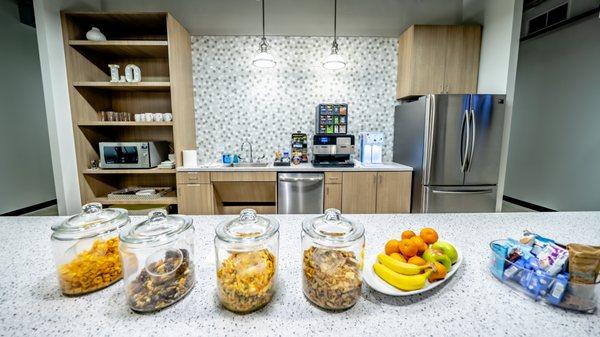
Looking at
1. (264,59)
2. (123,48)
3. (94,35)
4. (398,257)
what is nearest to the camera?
(398,257)

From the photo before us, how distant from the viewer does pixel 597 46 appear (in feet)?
10.2

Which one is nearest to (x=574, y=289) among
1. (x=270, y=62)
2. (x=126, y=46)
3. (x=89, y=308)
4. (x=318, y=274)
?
(x=318, y=274)

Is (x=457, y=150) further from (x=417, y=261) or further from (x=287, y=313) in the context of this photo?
(x=287, y=313)

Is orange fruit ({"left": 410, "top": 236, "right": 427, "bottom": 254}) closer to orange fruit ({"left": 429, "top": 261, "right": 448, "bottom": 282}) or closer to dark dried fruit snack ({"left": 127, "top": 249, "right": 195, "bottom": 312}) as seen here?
orange fruit ({"left": 429, "top": 261, "right": 448, "bottom": 282})

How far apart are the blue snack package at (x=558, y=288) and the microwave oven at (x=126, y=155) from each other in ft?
10.8

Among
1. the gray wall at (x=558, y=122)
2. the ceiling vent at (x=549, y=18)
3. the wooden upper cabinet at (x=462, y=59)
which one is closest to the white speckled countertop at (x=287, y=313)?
the wooden upper cabinet at (x=462, y=59)

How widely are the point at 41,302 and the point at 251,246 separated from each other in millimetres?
562

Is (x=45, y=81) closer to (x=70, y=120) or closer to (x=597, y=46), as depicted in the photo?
(x=70, y=120)

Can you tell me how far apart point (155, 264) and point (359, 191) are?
2531 mm

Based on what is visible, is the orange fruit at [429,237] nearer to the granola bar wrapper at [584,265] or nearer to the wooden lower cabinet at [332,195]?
the granola bar wrapper at [584,265]

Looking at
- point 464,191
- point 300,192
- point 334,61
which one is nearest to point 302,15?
point 334,61

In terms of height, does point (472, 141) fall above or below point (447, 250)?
above

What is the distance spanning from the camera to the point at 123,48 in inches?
110

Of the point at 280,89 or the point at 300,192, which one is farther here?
the point at 280,89
